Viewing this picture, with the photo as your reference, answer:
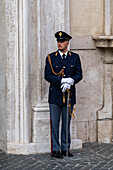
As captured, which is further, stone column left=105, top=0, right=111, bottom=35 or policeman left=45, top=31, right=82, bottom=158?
stone column left=105, top=0, right=111, bottom=35

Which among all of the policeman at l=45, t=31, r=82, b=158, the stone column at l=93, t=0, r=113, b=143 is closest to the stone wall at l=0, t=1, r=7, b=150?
the policeman at l=45, t=31, r=82, b=158

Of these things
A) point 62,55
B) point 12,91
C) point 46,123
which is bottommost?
point 46,123

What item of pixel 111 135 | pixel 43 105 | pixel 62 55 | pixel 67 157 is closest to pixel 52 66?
pixel 62 55

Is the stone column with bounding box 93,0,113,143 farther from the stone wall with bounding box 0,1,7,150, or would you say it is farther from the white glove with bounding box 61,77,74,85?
the stone wall with bounding box 0,1,7,150

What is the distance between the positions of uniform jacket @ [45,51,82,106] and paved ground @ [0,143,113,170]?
2.80ft

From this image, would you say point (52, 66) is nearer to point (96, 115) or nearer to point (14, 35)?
point (14, 35)

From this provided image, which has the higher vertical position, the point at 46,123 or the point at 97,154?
the point at 46,123

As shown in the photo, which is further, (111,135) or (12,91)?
(111,135)

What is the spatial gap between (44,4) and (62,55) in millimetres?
965

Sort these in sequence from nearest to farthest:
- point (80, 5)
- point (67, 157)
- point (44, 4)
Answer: point (67, 157) → point (44, 4) → point (80, 5)

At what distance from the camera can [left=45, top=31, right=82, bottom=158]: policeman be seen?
22.3 ft

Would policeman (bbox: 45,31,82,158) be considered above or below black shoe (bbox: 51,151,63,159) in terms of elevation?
above

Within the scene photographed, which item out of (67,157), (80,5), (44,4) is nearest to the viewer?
(67,157)

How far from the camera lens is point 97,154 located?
710cm
